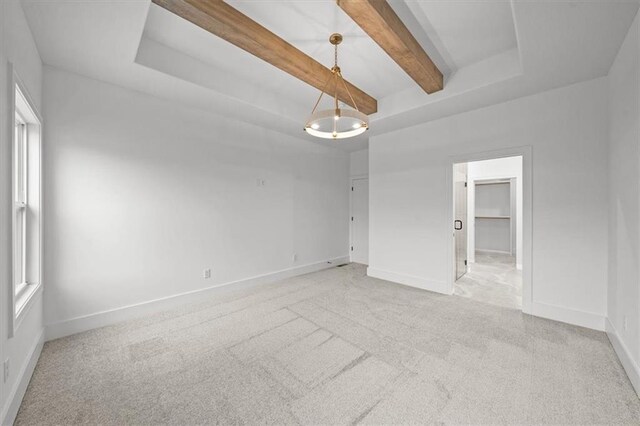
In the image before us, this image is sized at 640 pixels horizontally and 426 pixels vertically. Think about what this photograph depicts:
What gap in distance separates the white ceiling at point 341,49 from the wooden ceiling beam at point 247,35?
93 millimetres

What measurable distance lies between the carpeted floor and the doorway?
0.94m

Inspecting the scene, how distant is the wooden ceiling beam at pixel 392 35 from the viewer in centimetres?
196

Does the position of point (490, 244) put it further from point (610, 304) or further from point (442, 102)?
point (442, 102)

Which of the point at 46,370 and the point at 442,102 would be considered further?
the point at 442,102

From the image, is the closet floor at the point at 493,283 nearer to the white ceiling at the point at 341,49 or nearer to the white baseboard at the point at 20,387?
the white ceiling at the point at 341,49

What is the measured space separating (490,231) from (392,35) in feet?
23.6

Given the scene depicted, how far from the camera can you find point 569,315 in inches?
116

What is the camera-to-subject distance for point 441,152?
13.1 ft

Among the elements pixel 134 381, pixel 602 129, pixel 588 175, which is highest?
pixel 602 129

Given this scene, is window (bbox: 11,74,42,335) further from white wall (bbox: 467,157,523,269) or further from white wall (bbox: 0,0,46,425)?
white wall (bbox: 467,157,523,269)

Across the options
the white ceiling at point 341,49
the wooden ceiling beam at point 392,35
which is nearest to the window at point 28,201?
the white ceiling at point 341,49

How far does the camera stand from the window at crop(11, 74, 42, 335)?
2236 mm

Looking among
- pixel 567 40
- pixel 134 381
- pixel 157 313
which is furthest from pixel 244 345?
pixel 567 40

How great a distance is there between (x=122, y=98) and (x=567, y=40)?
14.9 ft
